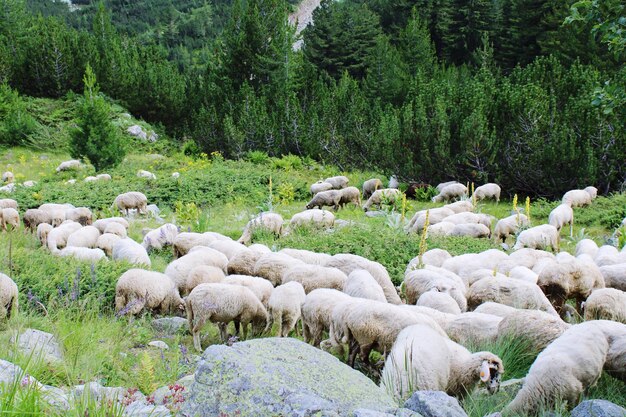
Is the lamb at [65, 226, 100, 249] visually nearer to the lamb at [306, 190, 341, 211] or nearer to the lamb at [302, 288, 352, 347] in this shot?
the lamb at [302, 288, 352, 347]

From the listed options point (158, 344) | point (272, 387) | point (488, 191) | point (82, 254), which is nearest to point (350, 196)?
point (488, 191)

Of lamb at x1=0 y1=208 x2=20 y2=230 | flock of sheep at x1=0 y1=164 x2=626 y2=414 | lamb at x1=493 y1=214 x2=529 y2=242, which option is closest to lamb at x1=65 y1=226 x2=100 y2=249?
flock of sheep at x1=0 y1=164 x2=626 y2=414

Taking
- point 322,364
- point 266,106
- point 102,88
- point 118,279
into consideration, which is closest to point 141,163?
point 266,106

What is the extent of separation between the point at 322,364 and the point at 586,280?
15.5 ft

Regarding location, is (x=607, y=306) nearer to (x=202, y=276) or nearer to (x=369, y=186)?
(x=202, y=276)

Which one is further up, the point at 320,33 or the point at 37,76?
the point at 320,33

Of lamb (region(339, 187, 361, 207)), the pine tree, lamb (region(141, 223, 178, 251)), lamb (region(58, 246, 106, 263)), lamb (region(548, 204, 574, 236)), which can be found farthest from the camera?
the pine tree

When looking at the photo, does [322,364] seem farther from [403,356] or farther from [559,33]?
[559,33]

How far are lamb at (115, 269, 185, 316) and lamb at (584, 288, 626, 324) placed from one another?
462 cm

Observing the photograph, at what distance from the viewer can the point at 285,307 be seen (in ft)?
20.7

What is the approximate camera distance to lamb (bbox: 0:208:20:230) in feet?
42.2

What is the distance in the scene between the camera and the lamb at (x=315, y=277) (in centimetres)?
711

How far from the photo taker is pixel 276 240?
1135 centimetres

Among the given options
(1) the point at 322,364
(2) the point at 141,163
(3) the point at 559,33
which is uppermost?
(3) the point at 559,33
